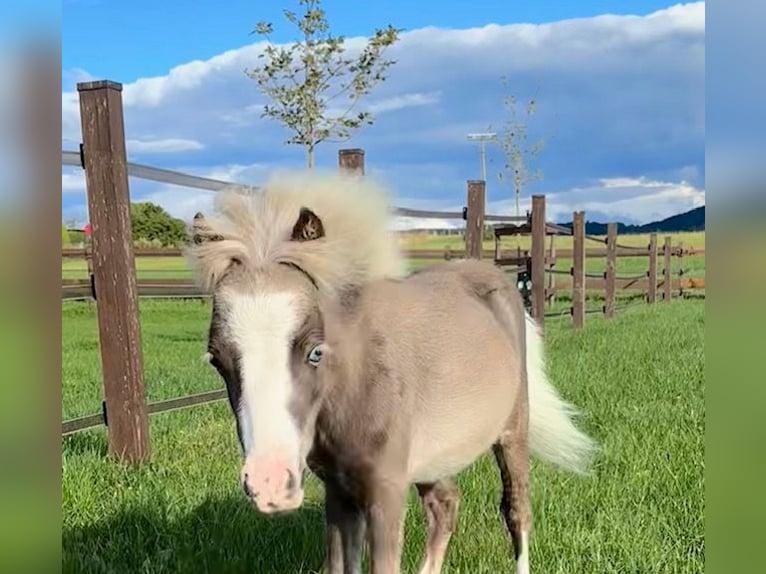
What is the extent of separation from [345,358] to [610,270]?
1158 centimetres

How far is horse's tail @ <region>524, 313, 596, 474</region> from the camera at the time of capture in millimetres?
3293

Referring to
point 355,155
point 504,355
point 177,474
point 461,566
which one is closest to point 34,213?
point 504,355

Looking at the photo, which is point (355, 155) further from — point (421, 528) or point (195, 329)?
point (195, 329)

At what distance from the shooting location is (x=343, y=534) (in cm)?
225

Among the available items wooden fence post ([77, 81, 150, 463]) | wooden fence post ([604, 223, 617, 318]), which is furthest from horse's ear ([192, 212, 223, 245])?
wooden fence post ([604, 223, 617, 318])

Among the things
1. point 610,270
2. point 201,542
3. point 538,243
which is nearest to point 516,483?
point 201,542

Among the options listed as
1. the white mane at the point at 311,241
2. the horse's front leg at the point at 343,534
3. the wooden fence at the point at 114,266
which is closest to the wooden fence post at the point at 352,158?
the wooden fence at the point at 114,266

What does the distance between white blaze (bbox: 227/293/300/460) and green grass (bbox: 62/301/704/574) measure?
4.24ft

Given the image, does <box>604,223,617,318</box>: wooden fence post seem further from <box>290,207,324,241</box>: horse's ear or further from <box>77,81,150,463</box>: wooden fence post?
<box>290,207,324,241</box>: horse's ear

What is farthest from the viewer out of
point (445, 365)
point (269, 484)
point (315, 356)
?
point (445, 365)

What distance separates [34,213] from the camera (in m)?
1.06

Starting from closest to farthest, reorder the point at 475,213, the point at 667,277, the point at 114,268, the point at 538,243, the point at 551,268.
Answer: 1. the point at 114,268
2. the point at 475,213
3. the point at 538,243
4. the point at 551,268
5. the point at 667,277

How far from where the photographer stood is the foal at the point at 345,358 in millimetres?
1635

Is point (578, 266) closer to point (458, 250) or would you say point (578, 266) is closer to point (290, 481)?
point (458, 250)
